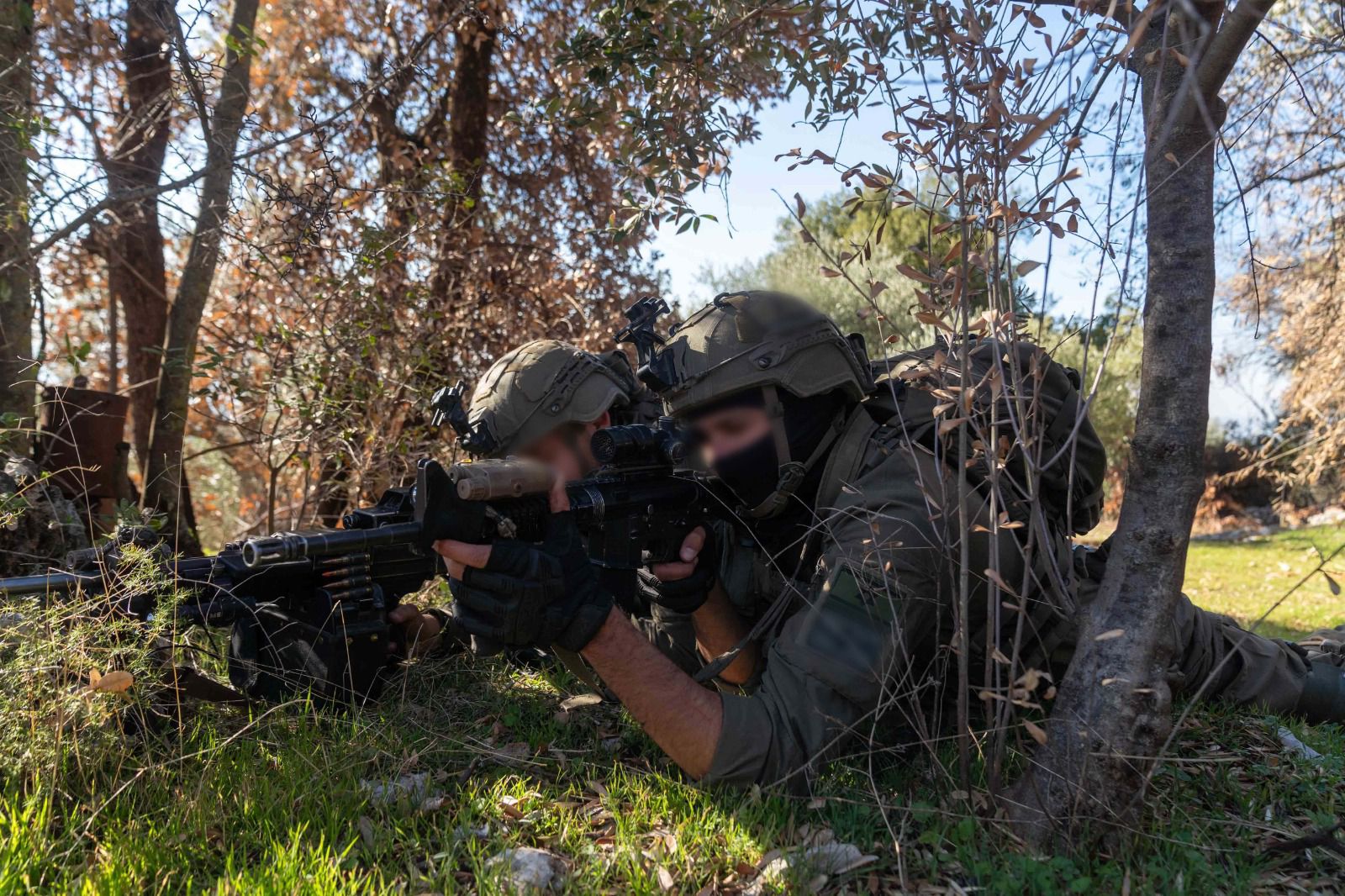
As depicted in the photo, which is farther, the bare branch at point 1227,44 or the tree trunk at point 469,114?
the tree trunk at point 469,114

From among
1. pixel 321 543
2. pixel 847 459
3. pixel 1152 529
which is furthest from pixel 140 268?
pixel 1152 529

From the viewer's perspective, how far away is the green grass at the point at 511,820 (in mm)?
2225

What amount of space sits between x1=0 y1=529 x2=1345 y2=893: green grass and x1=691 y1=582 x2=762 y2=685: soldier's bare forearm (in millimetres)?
552

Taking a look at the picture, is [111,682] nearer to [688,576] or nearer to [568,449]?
[688,576]

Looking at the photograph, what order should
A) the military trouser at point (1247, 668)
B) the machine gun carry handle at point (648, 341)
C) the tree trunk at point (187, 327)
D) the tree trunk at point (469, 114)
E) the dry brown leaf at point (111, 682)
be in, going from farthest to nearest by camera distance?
the tree trunk at point (469, 114), the tree trunk at point (187, 327), the military trouser at point (1247, 668), the machine gun carry handle at point (648, 341), the dry brown leaf at point (111, 682)

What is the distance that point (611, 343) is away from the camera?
275 inches

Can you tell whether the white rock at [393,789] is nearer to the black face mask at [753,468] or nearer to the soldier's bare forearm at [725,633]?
the soldier's bare forearm at [725,633]

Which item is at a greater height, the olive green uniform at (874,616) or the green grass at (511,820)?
the olive green uniform at (874,616)

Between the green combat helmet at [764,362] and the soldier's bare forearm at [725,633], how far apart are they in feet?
1.61

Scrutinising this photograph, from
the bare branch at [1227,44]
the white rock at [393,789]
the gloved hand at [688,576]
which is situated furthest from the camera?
the gloved hand at [688,576]

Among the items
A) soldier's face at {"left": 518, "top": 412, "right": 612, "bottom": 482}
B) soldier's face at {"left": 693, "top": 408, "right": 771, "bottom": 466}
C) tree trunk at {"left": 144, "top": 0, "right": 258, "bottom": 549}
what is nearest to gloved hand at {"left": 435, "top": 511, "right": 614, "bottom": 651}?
soldier's face at {"left": 693, "top": 408, "right": 771, "bottom": 466}

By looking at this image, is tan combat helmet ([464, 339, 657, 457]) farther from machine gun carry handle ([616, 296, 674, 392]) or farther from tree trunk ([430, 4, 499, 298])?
tree trunk ([430, 4, 499, 298])

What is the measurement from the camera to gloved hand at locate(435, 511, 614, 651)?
104 inches

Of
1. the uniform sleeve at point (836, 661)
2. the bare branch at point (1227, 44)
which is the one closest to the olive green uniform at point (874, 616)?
the uniform sleeve at point (836, 661)
